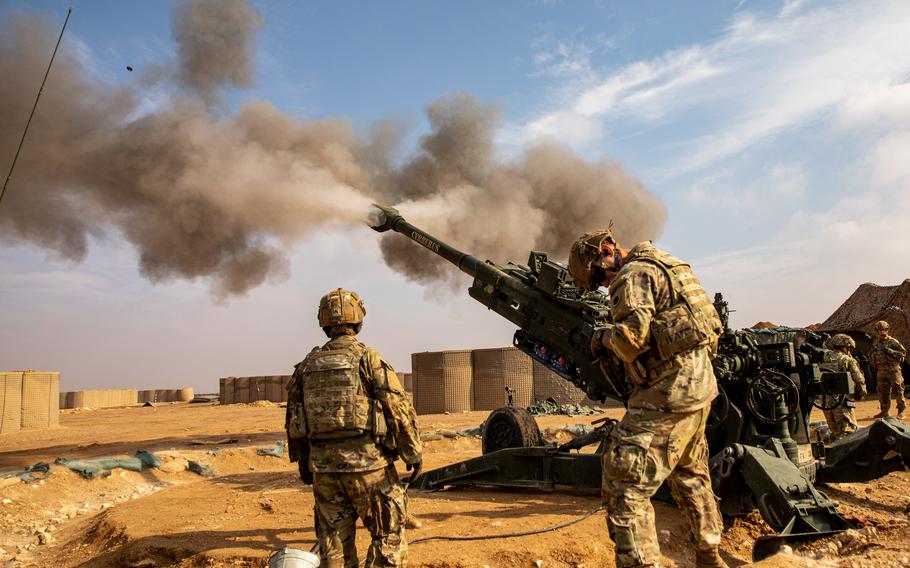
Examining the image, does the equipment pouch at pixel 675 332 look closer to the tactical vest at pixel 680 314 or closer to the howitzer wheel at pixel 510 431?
the tactical vest at pixel 680 314

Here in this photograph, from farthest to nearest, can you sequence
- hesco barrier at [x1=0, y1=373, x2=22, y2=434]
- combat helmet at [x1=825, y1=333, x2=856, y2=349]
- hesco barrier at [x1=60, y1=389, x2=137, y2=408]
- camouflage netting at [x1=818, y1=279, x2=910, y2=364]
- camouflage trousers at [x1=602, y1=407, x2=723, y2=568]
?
hesco barrier at [x1=60, y1=389, x2=137, y2=408], camouflage netting at [x1=818, y1=279, x2=910, y2=364], hesco barrier at [x1=0, y1=373, x2=22, y2=434], combat helmet at [x1=825, y1=333, x2=856, y2=349], camouflage trousers at [x1=602, y1=407, x2=723, y2=568]

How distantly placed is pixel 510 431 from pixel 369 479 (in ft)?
11.8

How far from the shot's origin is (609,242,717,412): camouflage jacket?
10.2 feet

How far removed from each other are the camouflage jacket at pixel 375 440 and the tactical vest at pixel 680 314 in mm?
1328

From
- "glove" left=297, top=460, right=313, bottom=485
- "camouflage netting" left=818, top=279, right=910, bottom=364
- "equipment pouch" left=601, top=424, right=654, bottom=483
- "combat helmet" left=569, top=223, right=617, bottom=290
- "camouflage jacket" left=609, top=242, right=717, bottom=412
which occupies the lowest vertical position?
"glove" left=297, top=460, right=313, bottom=485

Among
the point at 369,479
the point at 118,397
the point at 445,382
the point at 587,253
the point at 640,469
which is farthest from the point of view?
the point at 118,397

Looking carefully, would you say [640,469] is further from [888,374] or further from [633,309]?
[888,374]

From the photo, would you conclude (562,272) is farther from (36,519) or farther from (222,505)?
(36,519)

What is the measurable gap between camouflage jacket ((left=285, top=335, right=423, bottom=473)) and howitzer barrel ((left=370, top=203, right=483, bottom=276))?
4097 millimetres

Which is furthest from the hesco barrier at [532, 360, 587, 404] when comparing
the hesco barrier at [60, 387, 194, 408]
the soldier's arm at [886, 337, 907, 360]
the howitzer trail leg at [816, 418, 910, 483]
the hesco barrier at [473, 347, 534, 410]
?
the hesco barrier at [60, 387, 194, 408]

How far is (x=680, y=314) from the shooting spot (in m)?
3.22

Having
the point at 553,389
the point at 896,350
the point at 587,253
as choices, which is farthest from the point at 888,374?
the point at 587,253

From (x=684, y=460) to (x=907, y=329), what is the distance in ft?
53.0

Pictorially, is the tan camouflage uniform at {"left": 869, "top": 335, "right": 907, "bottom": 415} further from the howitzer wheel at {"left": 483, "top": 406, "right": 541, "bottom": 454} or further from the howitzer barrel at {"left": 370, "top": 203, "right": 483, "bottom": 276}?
the howitzer barrel at {"left": 370, "top": 203, "right": 483, "bottom": 276}
